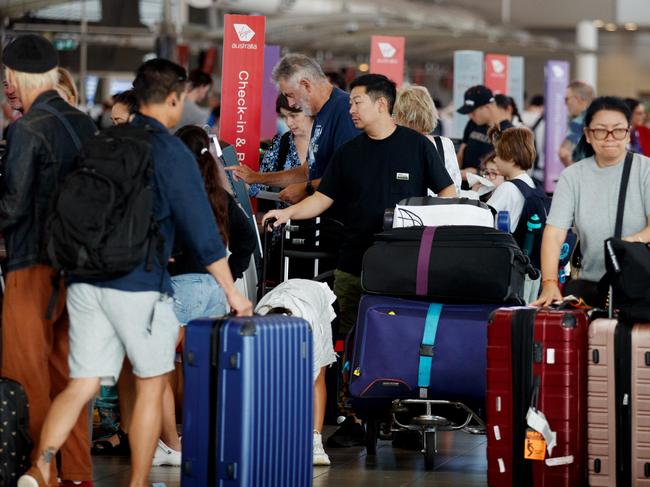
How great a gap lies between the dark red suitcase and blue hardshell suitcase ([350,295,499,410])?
42 centimetres

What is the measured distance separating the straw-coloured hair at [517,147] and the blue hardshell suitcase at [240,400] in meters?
2.89

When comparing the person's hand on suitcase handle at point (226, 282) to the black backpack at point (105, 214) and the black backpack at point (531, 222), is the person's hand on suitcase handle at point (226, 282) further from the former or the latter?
the black backpack at point (531, 222)

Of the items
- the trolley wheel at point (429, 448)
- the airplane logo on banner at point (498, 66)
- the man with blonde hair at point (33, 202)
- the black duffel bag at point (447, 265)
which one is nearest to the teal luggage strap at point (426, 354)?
the black duffel bag at point (447, 265)

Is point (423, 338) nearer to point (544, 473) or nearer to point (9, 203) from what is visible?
point (544, 473)

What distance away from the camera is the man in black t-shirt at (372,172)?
6.41 metres

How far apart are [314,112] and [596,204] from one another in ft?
7.45

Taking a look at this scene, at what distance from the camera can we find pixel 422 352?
589 centimetres

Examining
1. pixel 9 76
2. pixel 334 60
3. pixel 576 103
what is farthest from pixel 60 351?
pixel 334 60

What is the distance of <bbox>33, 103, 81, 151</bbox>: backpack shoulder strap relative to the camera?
203 inches

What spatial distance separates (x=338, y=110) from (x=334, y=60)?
19.4 metres

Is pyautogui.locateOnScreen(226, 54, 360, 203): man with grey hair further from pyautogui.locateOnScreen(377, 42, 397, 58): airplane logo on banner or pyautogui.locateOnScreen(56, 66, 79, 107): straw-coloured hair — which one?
pyautogui.locateOnScreen(377, 42, 397, 58): airplane logo on banner

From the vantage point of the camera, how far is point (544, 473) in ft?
17.5

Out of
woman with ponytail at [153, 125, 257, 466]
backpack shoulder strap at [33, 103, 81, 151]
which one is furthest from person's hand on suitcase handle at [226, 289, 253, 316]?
backpack shoulder strap at [33, 103, 81, 151]

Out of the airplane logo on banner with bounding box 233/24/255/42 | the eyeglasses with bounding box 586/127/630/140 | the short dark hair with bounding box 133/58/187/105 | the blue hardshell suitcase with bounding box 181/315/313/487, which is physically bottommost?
the blue hardshell suitcase with bounding box 181/315/313/487
